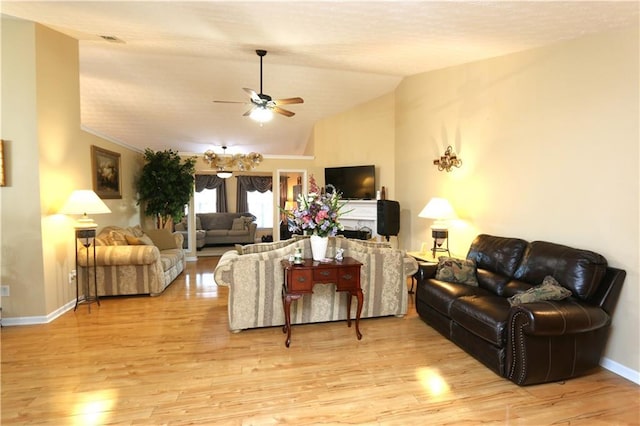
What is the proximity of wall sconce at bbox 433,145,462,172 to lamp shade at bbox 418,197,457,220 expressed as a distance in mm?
610

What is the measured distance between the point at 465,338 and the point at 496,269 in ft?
3.08

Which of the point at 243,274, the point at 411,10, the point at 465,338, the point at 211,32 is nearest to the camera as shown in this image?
the point at 411,10

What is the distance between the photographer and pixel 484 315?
2664 mm

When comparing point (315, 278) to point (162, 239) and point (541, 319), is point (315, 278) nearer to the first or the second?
point (541, 319)

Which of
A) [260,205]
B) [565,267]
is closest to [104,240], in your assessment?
[565,267]

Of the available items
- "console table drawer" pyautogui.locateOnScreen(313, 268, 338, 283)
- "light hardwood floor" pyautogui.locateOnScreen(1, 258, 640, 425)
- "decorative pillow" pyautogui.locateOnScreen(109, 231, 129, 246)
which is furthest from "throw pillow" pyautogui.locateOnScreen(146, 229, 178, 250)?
"console table drawer" pyautogui.locateOnScreen(313, 268, 338, 283)

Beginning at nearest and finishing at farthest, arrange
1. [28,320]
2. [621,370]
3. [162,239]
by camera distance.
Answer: [621,370] → [28,320] → [162,239]

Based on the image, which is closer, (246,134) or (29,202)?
(29,202)

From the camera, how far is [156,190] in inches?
260

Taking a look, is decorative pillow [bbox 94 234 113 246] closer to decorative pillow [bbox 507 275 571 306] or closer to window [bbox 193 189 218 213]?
decorative pillow [bbox 507 275 571 306]

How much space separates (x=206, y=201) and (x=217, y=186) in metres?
0.66

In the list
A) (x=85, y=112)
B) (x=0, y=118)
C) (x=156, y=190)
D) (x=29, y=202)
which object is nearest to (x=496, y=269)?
(x=29, y=202)

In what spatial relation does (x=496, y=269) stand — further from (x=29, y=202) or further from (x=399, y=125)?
(x=29, y=202)

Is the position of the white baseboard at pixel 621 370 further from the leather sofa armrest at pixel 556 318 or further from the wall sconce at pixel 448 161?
the wall sconce at pixel 448 161
